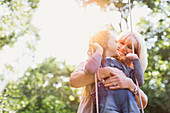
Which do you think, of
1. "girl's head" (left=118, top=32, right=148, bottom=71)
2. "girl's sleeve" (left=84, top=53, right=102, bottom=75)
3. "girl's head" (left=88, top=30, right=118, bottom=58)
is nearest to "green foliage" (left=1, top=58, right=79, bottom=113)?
"girl's head" (left=118, top=32, right=148, bottom=71)

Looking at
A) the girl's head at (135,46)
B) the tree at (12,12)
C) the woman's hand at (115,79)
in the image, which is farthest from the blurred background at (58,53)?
the woman's hand at (115,79)

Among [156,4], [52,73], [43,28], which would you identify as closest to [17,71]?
[52,73]

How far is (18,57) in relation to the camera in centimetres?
612

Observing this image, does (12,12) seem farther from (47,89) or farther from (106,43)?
(47,89)

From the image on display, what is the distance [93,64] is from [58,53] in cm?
559

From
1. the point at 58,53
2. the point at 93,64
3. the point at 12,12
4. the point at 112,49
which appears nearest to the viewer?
the point at 93,64

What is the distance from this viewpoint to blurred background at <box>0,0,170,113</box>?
5.27m

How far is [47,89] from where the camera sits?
6441mm

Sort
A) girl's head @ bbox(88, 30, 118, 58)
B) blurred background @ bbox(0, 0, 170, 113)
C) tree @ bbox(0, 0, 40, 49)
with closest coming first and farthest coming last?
girl's head @ bbox(88, 30, 118, 58) → tree @ bbox(0, 0, 40, 49) → blurred background @ bbox(0, 0, 170, 113)

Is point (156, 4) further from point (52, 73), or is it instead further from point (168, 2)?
point (52, 73)

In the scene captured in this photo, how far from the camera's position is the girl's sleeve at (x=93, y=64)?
1.10 meters

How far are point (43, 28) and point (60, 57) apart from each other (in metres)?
0.95

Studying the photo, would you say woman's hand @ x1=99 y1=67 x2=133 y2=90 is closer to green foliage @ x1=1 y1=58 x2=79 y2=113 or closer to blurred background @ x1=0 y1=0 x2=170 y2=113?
blurred background @ x1=0 y1=0 x2=170 y2=113

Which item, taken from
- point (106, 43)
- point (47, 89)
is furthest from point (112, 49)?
point (47, 89)
